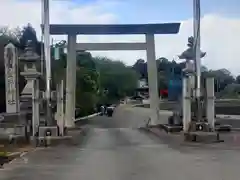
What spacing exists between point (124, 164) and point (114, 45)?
27.1m

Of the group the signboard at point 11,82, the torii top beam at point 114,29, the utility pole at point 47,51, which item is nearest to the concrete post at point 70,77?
the torii top beam at point 114,29

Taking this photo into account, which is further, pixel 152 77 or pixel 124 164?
pixel 152 77

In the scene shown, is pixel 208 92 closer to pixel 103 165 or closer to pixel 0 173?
pixel 103 165

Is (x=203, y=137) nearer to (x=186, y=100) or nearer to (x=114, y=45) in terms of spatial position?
(x=186, y=100)

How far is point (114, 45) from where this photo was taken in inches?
1710

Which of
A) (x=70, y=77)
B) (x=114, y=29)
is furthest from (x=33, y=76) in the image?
(x=70, y=77)

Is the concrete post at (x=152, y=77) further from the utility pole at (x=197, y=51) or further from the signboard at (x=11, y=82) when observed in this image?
the signboard at (x=11, y=82)

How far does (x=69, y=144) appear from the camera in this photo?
80.8 ft

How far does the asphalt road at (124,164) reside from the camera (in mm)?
14221

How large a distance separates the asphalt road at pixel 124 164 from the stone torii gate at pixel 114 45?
64.0ft

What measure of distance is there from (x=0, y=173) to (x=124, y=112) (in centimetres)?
5316

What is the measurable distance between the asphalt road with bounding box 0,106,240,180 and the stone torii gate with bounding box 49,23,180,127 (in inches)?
768

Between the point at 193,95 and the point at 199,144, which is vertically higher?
the point at 193,95

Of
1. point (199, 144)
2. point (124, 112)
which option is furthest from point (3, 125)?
point (124, 112)
